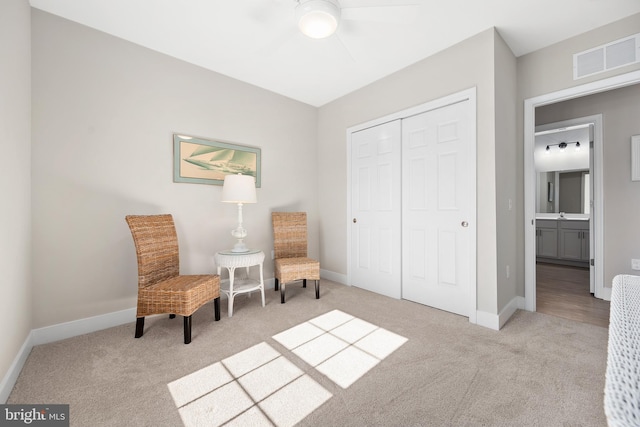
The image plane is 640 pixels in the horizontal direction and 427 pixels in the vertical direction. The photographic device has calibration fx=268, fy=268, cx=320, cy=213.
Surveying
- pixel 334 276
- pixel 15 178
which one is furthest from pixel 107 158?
pixel 334 276

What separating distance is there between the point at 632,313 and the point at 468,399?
44.8 inches

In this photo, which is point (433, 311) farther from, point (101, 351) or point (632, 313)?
point (101, 351)

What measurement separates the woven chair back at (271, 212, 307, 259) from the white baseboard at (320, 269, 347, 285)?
2.10ft

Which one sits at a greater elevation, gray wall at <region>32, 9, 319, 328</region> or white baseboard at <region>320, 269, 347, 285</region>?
gray wall at <region>32, 9, 319, 328</region>

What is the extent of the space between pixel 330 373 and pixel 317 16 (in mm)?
2506

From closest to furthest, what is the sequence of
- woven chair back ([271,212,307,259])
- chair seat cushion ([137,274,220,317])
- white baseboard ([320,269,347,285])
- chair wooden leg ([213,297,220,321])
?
chair seat cushion ([137,274,220,317]) < chair wooden leg ([213,297,220,321]) < woven chair back ([271,212,307,259]) < white baseboard ([320,269,347,285])

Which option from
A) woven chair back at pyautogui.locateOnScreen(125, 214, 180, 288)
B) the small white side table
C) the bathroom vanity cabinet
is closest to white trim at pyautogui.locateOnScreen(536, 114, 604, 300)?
the bathroom vanity cabinet

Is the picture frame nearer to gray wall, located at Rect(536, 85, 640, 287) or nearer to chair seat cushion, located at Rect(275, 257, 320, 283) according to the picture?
chair seat cushion, located at Rect(275, 257, 320, 283)

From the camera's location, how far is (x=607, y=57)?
2316 mm

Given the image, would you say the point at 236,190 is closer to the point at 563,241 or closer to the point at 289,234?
the point at 289,234

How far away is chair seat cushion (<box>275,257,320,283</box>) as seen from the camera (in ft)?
9.87

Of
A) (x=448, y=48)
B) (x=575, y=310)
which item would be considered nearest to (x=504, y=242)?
(x=575, y=310)

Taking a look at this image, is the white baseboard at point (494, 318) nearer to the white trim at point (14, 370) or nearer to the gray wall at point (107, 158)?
the gray wall at point (107, 158)

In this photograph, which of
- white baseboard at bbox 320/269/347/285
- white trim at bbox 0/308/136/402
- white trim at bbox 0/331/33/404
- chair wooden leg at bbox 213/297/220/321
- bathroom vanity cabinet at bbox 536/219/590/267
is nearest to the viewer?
white trim at bbox 0/331/33/404
